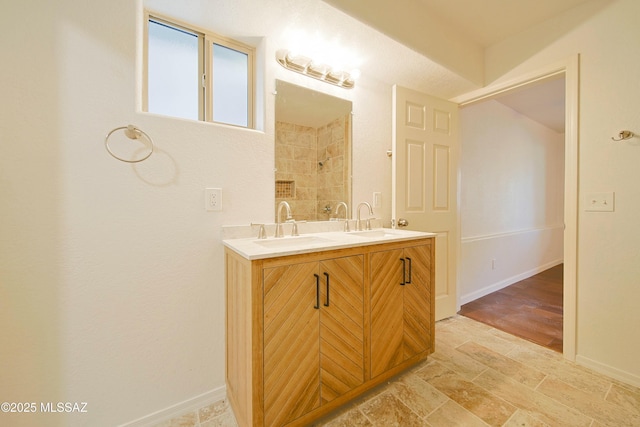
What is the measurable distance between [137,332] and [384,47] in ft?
7.40

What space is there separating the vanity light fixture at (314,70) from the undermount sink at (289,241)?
3.77 ft

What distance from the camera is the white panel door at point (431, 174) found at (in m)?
2.07

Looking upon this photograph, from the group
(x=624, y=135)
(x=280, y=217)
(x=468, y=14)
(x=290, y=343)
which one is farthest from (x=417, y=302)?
(x=468, y=14)

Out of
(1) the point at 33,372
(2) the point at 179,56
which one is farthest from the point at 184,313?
(2) the point at 179,56

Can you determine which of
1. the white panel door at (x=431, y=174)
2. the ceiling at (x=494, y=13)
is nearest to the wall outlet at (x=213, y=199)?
the white panel door at (x=431, y=174)

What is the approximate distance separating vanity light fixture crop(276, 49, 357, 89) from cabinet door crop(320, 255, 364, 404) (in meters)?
1.33

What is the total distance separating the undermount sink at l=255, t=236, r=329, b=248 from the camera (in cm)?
143

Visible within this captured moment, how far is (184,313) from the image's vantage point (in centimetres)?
135

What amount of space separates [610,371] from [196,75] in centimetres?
324

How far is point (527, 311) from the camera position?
2559mm

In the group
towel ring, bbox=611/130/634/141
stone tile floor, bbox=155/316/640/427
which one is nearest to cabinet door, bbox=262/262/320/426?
stone tile floor, bbox=155/316/640/427

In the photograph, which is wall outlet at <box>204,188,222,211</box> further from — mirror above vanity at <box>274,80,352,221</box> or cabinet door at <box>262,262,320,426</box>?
cabinet door at <box>262,262,320,426</box>

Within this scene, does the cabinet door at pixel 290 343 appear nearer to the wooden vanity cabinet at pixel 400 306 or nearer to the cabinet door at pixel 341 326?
the cabinet door at pixel 341 326

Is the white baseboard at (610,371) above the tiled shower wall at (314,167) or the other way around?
the other way around
